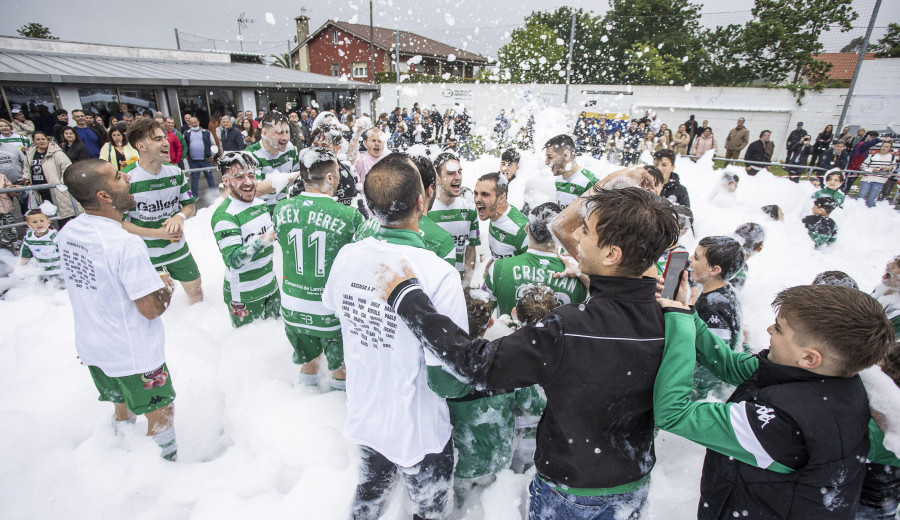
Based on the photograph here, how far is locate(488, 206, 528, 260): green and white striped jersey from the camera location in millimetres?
3711

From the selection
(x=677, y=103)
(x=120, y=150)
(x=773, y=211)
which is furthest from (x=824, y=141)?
(x=120, y=150)

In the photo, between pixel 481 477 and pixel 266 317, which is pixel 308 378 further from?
pixel 481 477

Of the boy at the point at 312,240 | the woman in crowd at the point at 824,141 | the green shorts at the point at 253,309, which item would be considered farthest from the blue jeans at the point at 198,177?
the woman in crowd at the point at 824,141

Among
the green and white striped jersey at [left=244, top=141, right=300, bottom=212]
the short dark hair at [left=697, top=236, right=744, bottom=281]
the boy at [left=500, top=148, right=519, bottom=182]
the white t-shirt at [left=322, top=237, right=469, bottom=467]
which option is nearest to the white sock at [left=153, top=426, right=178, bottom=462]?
the white t-shirt at [left=322, top=237, right=469, bottom=467]

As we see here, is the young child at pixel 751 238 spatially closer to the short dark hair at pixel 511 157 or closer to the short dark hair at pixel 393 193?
the short dark hair at pixel 511 157

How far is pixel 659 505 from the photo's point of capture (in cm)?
241

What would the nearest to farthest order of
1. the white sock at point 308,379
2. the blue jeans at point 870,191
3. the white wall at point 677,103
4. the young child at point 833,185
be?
the white sock at point 308,379
the young child at point 833,185
the blue jeans at point 870,191
the white wall at point 677,103

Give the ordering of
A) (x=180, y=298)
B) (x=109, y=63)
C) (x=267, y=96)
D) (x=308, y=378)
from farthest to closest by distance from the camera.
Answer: (x=267, y=96), (x=109, y=63), (x=180, y=298), (x=308, y=378)

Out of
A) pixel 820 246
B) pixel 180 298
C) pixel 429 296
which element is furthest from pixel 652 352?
pixel 820 246

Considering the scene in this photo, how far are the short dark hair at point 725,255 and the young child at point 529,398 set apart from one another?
44.5 inches

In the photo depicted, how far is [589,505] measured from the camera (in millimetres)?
1558

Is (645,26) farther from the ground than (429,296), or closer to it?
farther from the ground

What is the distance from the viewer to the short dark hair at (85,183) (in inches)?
85.7

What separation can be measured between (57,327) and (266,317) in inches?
85.3
